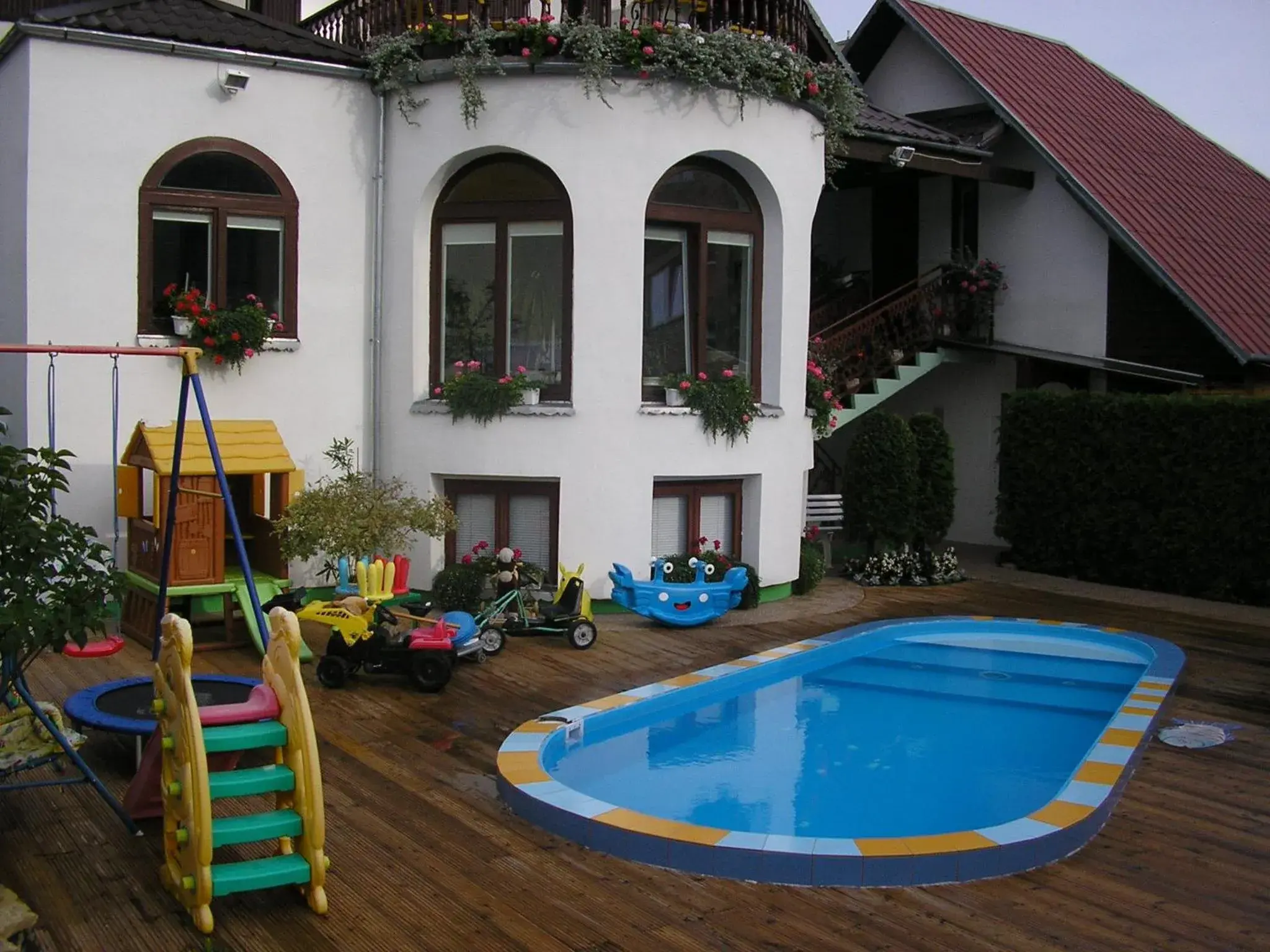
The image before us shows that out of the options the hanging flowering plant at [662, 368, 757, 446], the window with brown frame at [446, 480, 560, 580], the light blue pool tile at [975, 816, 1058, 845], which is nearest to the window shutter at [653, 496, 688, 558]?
the hanging flowering plant at [662, 368, 757, 446]

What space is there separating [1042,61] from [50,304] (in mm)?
15649

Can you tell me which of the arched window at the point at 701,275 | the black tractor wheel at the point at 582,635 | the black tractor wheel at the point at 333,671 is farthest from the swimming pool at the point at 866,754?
the arched window at the point at 701,275

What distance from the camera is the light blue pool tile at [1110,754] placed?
8.58m

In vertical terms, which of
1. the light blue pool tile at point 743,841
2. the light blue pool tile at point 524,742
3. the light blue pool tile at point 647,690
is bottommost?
the light blue pool tile at point 743,841

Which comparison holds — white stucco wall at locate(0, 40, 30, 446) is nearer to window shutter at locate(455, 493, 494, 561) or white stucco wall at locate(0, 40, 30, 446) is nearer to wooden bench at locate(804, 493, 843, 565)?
window shutter at locate(455, 493, 494, 561)

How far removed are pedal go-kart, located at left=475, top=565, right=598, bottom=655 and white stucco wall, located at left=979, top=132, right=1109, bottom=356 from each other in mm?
8737

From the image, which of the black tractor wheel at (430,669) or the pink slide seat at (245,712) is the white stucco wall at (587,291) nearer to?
the black tractor wheel at (430,669)

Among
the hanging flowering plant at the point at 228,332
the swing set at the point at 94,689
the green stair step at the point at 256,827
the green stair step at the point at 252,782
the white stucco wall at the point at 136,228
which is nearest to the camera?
the green stair step at the point at 256,827

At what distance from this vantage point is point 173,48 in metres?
12.4

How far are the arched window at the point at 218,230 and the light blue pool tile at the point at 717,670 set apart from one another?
5479mm

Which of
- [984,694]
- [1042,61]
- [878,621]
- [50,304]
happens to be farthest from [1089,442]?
[50,304]

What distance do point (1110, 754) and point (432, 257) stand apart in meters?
8.23

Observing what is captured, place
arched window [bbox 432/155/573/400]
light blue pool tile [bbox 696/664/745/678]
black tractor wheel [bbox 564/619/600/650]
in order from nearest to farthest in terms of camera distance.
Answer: light blue pool tile [bbox 696/664/745/678]
black tractor wheel [bbox 564/619/600/650]
arched window [bbox 432/155/573/400]

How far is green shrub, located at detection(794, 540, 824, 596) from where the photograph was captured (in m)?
15.1
